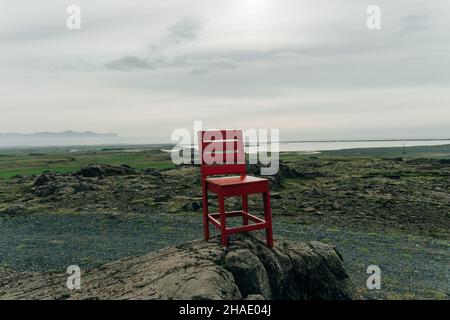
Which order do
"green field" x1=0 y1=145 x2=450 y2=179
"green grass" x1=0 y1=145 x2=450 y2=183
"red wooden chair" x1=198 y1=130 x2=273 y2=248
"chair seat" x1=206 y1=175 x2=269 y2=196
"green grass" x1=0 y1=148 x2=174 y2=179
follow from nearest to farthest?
"chair seat" x1=206 y1=175 x2=269 y2=196 → "red wooden chair" x1=198 y1=130 x2=273 y2=248 → "green grass" x1=0 y1=148 x2=174 y2=179 → "green grass" x1=0 y1=145 x2=450 y2=183 → "green field" x1=0 y1=145 x2=450 y2=179

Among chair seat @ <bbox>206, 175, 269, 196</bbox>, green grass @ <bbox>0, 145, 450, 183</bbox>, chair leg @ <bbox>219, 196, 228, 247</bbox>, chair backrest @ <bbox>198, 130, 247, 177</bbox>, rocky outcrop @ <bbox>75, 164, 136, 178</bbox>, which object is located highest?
chair backrest @ <bbox>198, 130, 247, 177</bbox>

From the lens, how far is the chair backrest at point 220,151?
26.1ft

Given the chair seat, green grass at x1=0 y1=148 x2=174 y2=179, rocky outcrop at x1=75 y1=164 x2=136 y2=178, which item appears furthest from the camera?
green grass at x1=0 y1=148 x2=174 y2=179

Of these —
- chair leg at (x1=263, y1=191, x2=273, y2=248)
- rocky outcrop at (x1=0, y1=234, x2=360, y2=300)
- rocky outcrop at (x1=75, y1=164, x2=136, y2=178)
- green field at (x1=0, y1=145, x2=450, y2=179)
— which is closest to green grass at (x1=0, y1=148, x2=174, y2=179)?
green field at (x1=0, y1=145, x2=450, y2=179)

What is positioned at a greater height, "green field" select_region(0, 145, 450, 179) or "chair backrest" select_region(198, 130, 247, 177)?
"chair backrest" select_region(198, 130, 247, 177)

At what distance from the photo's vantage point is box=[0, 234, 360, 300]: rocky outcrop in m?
6.30

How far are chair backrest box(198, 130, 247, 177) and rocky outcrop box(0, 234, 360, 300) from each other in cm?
185

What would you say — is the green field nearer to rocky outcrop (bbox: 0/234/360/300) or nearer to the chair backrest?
rocky outcrop (bbox: 0/234/360/300)

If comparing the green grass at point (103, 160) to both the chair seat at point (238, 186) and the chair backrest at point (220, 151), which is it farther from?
the chair seat at point (238, 186)

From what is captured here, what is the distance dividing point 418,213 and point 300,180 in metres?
17.2

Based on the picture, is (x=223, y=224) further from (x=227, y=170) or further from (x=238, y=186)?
(x=227, y=170)

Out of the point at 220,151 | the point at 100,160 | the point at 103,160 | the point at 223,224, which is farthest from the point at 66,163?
the point at 223,224

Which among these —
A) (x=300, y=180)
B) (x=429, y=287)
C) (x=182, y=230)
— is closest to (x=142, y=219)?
(x=182, y=230)
